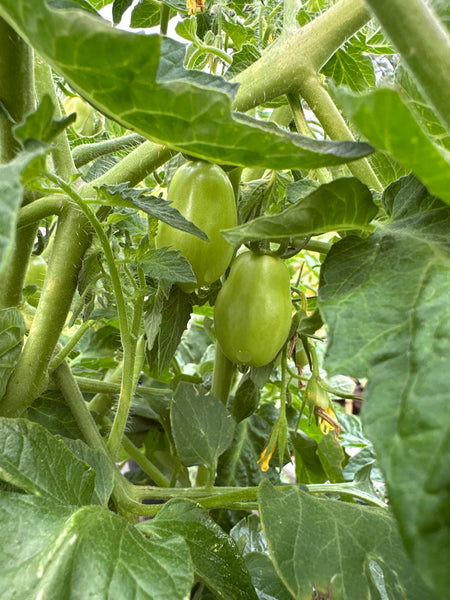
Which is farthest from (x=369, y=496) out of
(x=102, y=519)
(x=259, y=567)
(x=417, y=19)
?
(x=417, y=19)

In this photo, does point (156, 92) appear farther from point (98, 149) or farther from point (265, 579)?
point (265, 579)

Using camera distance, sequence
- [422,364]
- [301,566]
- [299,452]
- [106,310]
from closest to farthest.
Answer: [422,364] < [301,566] < [106,310] < [299,452]

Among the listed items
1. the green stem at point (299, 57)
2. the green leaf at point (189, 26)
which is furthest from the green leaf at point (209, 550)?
the green leaf at point (189, 26)

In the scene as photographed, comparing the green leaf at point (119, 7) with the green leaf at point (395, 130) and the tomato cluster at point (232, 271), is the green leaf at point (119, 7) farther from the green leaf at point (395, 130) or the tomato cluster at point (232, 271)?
the green leaf at point (395, 130)

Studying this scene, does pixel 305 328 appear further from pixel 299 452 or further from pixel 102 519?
pixel 299 452

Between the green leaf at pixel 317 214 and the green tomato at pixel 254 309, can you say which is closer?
the green leaf at pixel 317 214
